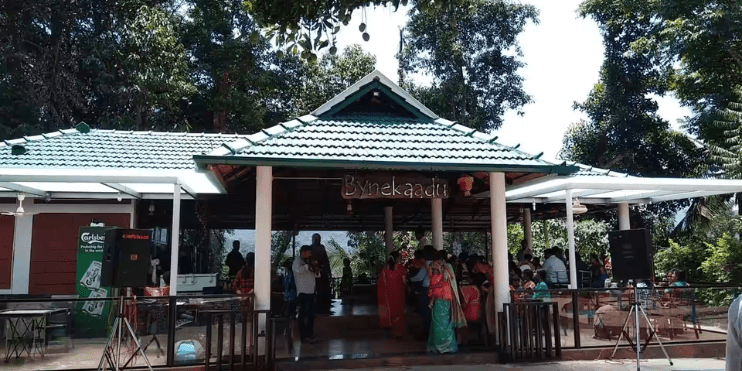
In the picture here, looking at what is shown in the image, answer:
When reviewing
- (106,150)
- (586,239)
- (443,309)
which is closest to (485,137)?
(443,309)

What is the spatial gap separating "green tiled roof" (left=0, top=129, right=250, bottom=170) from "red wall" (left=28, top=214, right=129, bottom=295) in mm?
1308

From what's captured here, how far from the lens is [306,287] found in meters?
9.72

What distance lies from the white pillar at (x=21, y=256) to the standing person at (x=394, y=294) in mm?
6958

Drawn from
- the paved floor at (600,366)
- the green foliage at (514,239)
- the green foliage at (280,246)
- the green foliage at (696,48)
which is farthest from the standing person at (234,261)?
the green foliage at (696,48)

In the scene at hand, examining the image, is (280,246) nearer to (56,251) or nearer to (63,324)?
(56,251)

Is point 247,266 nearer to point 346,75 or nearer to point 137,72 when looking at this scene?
point 137,72

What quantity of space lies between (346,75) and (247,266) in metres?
17.5

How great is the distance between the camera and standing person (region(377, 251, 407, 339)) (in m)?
10.5

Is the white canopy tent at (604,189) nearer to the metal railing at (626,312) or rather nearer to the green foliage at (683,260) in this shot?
the metal railing at (626,312)

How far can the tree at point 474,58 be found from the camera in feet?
85.5

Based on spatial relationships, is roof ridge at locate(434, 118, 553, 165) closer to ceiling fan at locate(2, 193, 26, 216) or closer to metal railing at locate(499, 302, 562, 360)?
metal railing at locate(499, 302, 562, 360)

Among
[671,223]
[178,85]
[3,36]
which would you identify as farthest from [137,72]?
[671,223]

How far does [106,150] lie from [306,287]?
5.39 meters

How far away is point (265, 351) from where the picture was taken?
8.10 m
